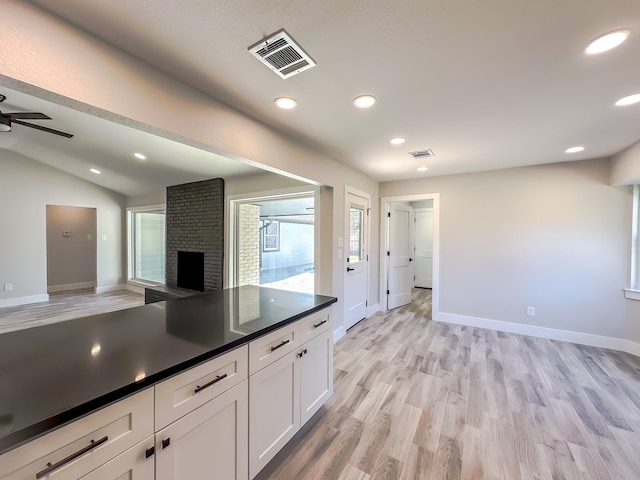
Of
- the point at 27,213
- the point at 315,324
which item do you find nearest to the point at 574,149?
the point at 315,324

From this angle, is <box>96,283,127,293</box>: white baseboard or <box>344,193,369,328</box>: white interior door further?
<box>96,283,127,293</box>: white baseboard

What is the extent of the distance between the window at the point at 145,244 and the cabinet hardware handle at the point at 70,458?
668cm

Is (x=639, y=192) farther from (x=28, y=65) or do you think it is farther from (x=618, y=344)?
(x=28, y=65)

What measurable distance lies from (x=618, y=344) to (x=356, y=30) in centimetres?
460

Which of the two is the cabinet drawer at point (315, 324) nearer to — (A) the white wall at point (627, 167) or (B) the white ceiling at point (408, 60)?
(B) the white ceiling at point (408, 60)

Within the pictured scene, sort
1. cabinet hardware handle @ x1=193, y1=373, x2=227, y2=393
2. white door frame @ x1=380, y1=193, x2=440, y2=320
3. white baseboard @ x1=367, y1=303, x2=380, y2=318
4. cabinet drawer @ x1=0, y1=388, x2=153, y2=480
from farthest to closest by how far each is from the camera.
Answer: white baseboard @ x1=367, y1=303, x2=380, y2=318, white door frame @ x1=380, y1=193, x2=440, y2=320, cabinet hardware handle @ x1=193, y1=373, x2=227, y2=393, cabinet drawer @ x1=0, y1=388, x2=153, y2=480

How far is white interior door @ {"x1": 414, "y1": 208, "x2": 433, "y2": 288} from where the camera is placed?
6941 mm

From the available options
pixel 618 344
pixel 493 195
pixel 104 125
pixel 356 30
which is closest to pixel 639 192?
pixel 493 195

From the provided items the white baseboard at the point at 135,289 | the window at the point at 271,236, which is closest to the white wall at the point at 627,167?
the window at the point at 271,236

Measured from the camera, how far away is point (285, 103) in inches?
78.7

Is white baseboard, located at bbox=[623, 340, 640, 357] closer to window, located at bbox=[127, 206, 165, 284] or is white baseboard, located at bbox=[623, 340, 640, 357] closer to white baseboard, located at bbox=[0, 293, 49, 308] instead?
window, located at bbox=[127, 206, 165, 284]

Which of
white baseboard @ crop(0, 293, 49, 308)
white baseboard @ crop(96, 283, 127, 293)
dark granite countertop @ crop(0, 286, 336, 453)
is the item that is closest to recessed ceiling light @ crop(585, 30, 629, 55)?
Result: dark granite countertop @ crop(0, 286, 336, 453)

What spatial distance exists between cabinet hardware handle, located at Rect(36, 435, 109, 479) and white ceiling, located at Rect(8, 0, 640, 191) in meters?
1.72

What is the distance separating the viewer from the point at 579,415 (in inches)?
79.8
